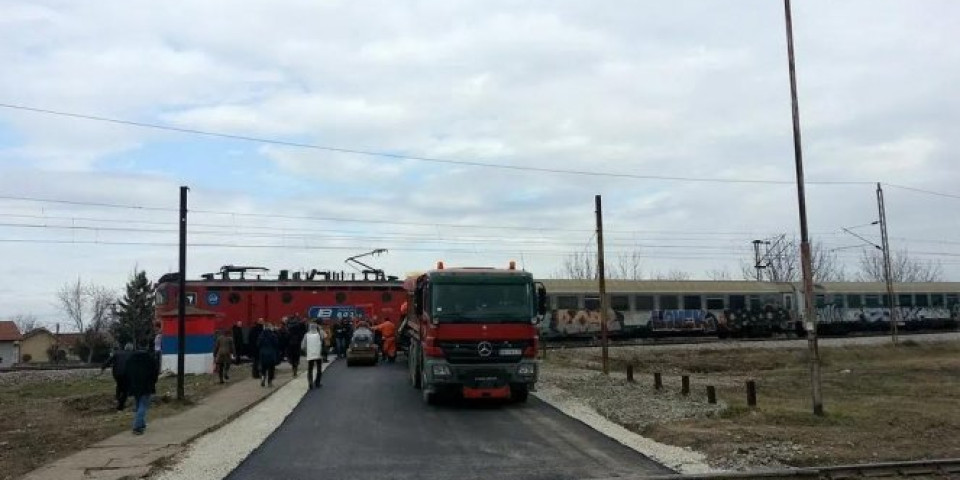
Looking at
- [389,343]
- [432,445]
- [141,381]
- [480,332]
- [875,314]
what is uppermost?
[480,332]

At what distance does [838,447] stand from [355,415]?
8437 mm

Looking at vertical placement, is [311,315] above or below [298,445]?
above

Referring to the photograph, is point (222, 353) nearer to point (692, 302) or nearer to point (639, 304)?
point (639, 304)

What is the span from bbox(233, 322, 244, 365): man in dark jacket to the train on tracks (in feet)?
5.53

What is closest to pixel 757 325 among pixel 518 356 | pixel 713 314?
pixel 713 314

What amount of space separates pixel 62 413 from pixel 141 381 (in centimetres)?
497

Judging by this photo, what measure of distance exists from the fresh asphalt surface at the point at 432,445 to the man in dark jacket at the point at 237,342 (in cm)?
1143

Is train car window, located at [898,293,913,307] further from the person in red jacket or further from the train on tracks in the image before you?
the person in red jacket

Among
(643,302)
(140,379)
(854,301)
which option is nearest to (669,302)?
(643,302)

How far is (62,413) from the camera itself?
1739cm

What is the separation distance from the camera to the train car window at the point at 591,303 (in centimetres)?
4116

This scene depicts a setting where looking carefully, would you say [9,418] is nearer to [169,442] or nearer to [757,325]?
[169,442]

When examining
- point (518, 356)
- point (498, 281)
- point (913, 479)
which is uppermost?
point (498, 281)

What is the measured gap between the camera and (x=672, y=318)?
1693 inches
